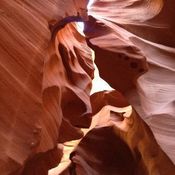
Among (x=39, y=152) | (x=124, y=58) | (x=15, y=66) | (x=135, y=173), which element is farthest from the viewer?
(x=135, y=173)

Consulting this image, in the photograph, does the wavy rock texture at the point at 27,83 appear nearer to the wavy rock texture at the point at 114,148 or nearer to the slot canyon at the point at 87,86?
the slot canyon at the point at 87,86

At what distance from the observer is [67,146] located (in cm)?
297

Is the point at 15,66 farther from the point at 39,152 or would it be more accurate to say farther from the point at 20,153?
the point at 39,152

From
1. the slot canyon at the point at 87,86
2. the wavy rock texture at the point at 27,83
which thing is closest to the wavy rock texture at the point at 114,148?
the slot canyon at the point at 87,86

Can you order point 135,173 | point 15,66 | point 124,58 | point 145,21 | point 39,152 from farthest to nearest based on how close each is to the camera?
point 145,21, point 135,173, point 124,58, point 39,152, point 15,66

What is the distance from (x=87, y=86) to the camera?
2.19 m

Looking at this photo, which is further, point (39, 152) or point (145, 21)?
point (145, 21)

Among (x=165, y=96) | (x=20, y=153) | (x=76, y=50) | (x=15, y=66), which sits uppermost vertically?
(x=15, y=66)

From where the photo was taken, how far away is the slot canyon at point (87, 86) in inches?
55.1

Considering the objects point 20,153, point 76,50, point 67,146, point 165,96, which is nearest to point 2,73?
point 20,153

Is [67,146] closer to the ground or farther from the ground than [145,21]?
closer to the ground

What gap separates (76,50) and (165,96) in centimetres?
59

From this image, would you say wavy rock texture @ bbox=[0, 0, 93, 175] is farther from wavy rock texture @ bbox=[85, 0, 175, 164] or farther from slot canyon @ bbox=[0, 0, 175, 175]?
wavy rock texture @ bbox=[85, 0, 175, 164]

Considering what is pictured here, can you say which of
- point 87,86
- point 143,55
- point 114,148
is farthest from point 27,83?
point 114,148
